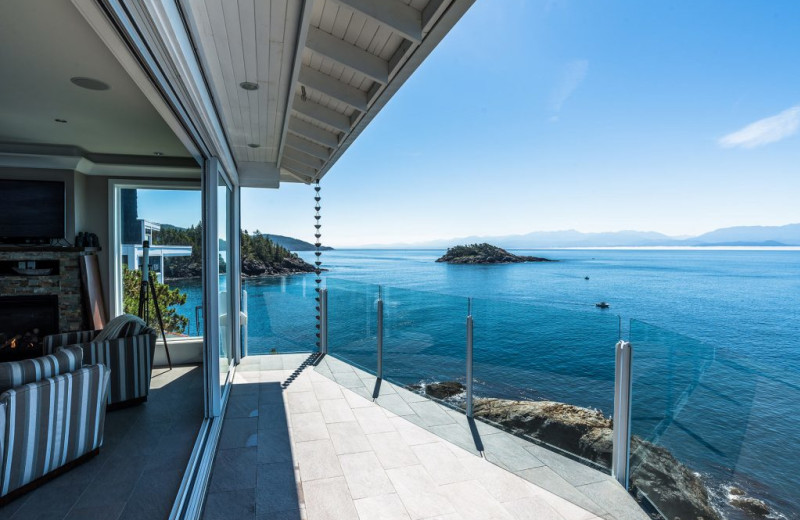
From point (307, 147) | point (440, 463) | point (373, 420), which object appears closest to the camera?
point (440, 463)

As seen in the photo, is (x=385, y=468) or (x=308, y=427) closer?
(x=385, y=468)

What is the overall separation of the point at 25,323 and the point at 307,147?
12.3 ft

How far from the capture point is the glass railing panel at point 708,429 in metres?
1.87

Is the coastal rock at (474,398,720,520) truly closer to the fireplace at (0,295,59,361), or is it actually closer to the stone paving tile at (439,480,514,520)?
the stone paving tile at (439,480,514,520)

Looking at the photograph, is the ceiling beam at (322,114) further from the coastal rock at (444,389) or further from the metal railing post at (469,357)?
the coastal rock at (444,389)

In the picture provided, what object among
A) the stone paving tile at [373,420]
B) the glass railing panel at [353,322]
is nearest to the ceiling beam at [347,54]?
the stone paving tile at [373,420]

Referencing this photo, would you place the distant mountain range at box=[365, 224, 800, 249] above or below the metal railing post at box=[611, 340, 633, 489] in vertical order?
above

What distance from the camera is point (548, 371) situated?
282 centimetres

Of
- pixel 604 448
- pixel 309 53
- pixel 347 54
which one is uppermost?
pixel 309 53

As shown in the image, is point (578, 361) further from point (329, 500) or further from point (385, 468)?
point (329, 500)

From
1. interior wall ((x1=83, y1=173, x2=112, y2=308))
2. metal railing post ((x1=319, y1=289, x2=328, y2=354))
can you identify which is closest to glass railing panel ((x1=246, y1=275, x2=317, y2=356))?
metal railing post ((x1=319, y1=289, x2=328, y2=354))

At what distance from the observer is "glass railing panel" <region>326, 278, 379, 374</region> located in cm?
442

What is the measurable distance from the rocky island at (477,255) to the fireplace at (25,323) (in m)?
35.9

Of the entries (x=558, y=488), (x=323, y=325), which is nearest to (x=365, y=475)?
(x=558, y=488)
